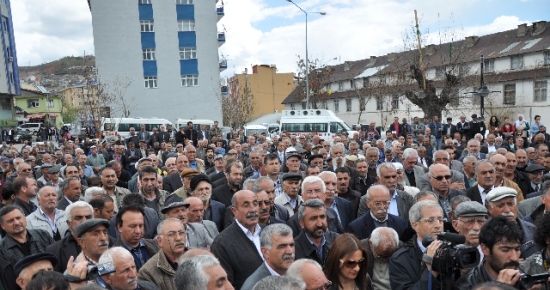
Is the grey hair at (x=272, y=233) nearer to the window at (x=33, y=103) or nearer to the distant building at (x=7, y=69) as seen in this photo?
the distant building at (x=7, y=69)

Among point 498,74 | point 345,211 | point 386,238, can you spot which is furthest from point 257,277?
point 498,74

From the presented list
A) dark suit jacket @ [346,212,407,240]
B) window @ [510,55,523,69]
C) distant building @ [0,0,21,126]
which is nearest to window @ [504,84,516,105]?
window @ [510,55,523,69]

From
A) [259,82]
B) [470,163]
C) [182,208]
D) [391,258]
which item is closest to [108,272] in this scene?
[182,208]

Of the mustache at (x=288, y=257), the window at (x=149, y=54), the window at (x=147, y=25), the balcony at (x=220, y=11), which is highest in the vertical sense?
the balcony at (x=220, y=11)

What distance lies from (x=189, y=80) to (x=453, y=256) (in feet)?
125

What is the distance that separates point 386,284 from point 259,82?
66.4 m

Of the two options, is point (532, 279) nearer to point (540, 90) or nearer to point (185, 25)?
point (185, 25)

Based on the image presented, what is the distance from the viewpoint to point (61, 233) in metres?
5.56

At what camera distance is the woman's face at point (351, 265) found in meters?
3.56

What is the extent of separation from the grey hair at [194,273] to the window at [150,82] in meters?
37.2

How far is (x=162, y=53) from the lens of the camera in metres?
38.8

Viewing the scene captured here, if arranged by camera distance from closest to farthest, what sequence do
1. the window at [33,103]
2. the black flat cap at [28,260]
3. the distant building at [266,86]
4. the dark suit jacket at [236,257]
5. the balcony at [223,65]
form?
the black flat cap at [28,260], the dark suit jacket at [236,257], the balcony at [223,65], the distant building at [266,86], the window at [33,103]

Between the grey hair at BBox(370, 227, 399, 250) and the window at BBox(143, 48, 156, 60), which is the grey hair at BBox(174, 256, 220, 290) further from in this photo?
the window at BBox(143, 48, 156, 60)

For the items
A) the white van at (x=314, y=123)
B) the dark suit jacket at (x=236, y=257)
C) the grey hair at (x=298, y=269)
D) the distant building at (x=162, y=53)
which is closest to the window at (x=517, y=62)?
the white van at (x=314, y=123)
